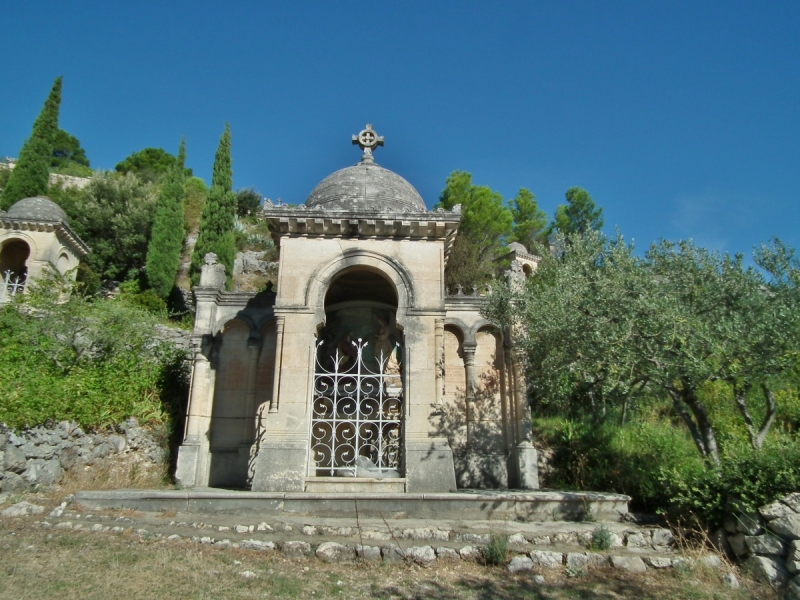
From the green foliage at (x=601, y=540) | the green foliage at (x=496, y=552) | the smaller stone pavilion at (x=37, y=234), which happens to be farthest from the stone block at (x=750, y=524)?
the smaller stone pavilion at (x=37, y=234)

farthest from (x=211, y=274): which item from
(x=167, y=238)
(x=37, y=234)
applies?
(x=37, y=234)

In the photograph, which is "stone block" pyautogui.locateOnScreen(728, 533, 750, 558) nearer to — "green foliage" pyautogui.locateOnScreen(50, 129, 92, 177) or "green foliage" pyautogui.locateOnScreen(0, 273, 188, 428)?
"green foliage" pyautogui.locateOnScreen(0, 273, 188, 428)

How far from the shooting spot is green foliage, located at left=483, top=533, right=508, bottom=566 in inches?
275

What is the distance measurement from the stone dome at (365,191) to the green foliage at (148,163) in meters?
38.4

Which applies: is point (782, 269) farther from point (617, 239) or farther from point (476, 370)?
point (476, 370)

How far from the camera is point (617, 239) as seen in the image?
11.0 metres

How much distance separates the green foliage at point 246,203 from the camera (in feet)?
143

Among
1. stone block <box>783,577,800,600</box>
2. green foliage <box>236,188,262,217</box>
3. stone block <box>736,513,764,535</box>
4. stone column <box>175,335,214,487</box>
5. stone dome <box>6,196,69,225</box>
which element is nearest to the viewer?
stone block <box>783,577,800,600</box>

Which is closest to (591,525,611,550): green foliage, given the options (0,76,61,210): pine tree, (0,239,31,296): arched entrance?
(0,239,31,296): arched entrance

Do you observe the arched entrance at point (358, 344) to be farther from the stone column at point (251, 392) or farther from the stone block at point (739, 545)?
the stone block at point (739, 545)

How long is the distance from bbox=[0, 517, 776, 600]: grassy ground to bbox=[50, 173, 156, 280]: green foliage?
24.8 m

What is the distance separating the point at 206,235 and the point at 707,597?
25870 mm

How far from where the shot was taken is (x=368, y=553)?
277 inches

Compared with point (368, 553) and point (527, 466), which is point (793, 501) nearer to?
point (368, 553)
